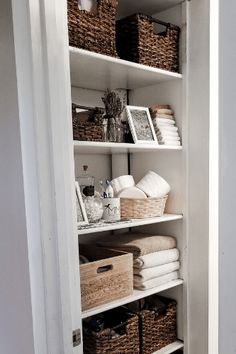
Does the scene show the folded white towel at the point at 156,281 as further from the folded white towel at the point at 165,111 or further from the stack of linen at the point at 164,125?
the folded white towel at the point at 165,111

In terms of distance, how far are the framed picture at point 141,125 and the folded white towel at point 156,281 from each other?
0.64 meters

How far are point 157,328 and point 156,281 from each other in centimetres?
23

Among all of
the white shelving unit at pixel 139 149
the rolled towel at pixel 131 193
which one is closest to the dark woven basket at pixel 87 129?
the white shelving unit at pixel 139 149

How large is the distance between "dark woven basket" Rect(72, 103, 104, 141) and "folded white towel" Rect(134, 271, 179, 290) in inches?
27.1

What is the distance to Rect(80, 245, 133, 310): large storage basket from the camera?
1.24 m

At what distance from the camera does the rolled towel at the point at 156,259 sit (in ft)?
4.80

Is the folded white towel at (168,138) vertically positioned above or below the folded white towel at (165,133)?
below

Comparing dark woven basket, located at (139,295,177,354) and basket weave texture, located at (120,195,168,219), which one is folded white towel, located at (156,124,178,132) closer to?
basket weave texture, located at (120,195,168,219)
